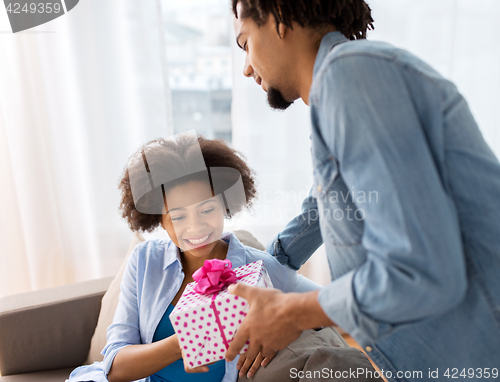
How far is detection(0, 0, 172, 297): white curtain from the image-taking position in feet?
5.63

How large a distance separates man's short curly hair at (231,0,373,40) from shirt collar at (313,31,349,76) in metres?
0.04

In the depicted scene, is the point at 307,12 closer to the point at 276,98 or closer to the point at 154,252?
the point at 276,98

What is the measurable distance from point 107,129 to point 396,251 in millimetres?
1626

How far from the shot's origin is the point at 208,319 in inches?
28.3

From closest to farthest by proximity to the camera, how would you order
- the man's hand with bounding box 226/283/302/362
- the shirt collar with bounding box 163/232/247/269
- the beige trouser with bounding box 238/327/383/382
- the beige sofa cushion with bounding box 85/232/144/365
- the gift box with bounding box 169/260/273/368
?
the man's hand with bounding box 226/283/302/362
the gift box with bounding box 169/260/273/368
the beige trouser with bounding box 238/327/383/382
the shirt collar with bounding box 163/232/247/269
the beige sofa cushion with bounding box 85/232/144/365

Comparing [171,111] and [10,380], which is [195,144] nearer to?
[171,111]

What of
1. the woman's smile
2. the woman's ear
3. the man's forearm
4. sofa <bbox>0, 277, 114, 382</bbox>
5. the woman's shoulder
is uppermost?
the woman's ear

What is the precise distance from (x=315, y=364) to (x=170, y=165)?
0.62m

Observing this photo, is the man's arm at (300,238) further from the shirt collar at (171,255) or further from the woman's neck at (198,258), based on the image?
the shirt collar at (171,255)

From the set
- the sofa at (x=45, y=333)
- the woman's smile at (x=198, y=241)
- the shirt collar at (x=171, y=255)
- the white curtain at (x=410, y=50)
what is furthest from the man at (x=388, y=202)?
the white curtain at (x=410, y=50)

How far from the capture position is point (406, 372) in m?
0.66

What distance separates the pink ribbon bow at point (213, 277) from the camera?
764 mm

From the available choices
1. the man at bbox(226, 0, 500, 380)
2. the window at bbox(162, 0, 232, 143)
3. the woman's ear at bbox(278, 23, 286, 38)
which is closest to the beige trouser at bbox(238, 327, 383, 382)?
the man at bbox(226, 0, 500, 380)

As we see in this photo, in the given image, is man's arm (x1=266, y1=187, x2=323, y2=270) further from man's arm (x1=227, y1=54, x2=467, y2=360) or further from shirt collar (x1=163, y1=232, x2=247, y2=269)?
man's arm (x1=227, y1=54, x2=467, y2=360)
